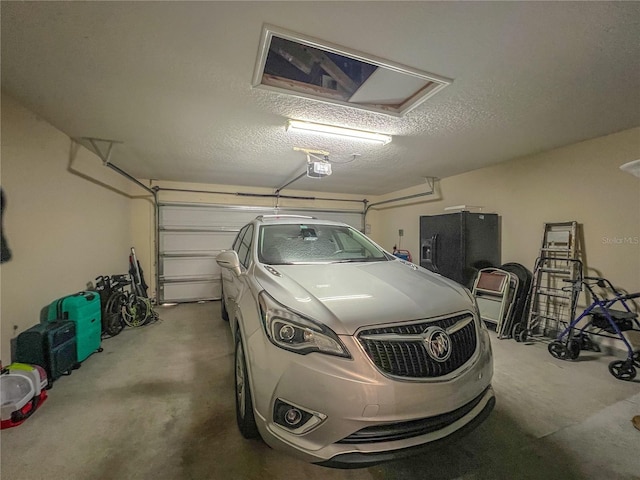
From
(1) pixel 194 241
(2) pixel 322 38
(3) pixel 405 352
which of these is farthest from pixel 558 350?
(1) pixel 194 241

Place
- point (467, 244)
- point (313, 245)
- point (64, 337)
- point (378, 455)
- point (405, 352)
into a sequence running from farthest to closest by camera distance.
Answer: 1. point (467, 244)
2. point (64, 337)
3. point (313, 245)
4. point (405, 352)
5. point (378, 455)

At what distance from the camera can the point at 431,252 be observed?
15.8ft

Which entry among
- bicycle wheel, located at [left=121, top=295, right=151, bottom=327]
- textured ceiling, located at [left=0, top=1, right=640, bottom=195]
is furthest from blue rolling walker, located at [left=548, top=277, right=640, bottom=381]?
bicycle wheel, located at [left=121, top=295, right=151, bottom=327]

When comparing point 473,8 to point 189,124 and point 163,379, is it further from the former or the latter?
point 163,379

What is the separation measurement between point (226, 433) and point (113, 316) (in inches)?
120

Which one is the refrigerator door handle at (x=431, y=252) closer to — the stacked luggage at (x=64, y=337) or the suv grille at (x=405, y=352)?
the suv grille at (x=405, y=352)

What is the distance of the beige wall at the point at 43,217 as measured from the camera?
7.63 feet

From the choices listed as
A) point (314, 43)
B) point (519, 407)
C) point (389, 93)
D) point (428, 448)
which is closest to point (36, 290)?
point (314, 43)

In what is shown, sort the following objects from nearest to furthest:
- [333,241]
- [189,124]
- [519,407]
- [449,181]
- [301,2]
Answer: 1. [301,2]
2. [519,407]
3. [333,241]
4. [189,124]
5. [449,181]

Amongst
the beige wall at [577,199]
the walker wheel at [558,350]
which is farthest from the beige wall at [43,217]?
the beige wall at [577,199]

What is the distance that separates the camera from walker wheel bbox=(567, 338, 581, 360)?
9.53ft

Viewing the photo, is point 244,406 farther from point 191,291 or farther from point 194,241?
point 194,241

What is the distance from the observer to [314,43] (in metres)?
1.63

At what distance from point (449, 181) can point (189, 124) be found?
15.6 feet
